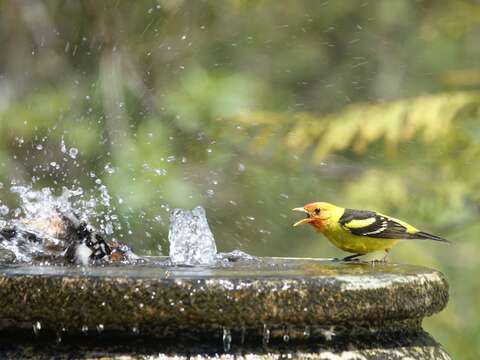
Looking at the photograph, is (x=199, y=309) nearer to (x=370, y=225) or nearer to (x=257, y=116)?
(x=370, y=225)

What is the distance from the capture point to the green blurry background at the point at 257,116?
6.46 metres

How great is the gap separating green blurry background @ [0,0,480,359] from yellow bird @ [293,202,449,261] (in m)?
2.44

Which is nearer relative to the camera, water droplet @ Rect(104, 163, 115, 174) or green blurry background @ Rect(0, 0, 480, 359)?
green blurry background @ Rect(0, 0, 480, 359)

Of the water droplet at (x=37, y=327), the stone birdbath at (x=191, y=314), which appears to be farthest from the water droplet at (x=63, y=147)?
the water droplet at (x=37, y=327)

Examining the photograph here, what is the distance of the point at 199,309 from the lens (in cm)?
227

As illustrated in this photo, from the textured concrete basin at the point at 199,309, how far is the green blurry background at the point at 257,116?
3.94 m

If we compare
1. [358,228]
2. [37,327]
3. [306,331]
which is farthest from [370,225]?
[37,327]

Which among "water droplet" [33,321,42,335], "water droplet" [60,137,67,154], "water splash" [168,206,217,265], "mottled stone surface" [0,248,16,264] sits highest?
"water droplet" [60,137,67,154]

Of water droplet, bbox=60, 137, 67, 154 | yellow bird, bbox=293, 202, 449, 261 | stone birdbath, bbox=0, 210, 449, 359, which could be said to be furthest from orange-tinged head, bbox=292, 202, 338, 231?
water droplet, bbox=60, 137, 67, 154

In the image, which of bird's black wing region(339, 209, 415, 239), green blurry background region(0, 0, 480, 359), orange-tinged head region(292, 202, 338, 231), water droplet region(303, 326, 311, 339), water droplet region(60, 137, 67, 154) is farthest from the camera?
water droplet region(60, 137, 67, 154)

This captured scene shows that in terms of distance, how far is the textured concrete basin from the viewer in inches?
89.5

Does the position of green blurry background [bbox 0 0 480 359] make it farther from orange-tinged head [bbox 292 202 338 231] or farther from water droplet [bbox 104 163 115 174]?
orange-tinged head [bbox 292 202 338 231]

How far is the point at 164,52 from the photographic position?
7.86 m

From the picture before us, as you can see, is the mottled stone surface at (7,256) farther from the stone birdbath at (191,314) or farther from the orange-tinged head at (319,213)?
the orange-tinged head at (319,213)
